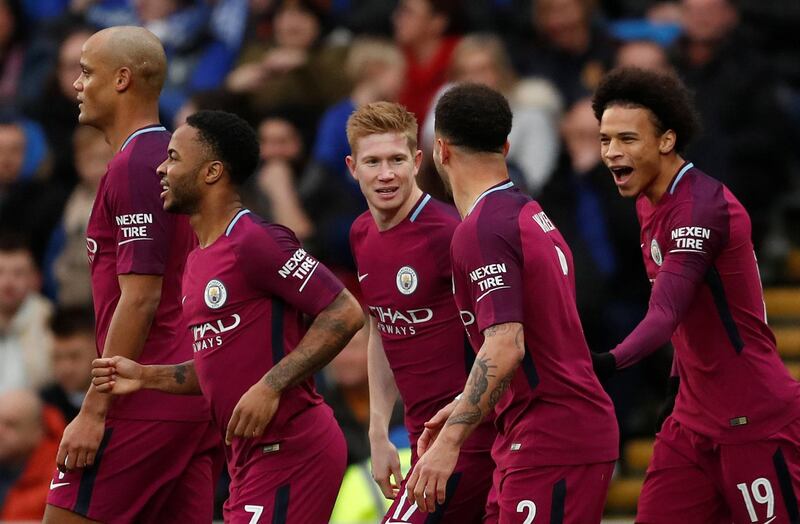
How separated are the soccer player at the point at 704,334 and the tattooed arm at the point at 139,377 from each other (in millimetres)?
1994

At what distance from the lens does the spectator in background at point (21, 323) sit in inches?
459

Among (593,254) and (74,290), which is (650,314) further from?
(74,290)

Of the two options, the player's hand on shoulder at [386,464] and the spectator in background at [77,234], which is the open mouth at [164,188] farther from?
the spectator in background at [77,234]

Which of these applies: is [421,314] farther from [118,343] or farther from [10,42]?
[10,42]

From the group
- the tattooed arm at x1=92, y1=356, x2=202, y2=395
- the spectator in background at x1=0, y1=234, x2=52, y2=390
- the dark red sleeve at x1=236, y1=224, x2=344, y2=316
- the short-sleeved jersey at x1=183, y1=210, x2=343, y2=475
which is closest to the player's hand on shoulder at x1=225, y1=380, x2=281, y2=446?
the short-sleeved jersey at x1=183, y1=210, x2=343, y2=475

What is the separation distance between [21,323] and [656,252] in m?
5.79

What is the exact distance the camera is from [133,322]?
7227 millimetres

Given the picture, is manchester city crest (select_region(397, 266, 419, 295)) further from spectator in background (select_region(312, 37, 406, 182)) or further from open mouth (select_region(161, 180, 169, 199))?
spectator in background (select_region(312, 37, 406, 182))

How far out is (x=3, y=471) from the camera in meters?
11.1

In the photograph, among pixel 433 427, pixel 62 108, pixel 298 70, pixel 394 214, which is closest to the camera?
pixel 433 427

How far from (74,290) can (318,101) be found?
2.22m

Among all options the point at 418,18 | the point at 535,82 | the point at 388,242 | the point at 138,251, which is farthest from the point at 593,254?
the point at 138,251

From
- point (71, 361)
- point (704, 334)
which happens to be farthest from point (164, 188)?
point (71, 361)

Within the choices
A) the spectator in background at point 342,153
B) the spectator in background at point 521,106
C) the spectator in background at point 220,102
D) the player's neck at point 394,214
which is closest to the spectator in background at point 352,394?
the spectator in background at point 342,153
